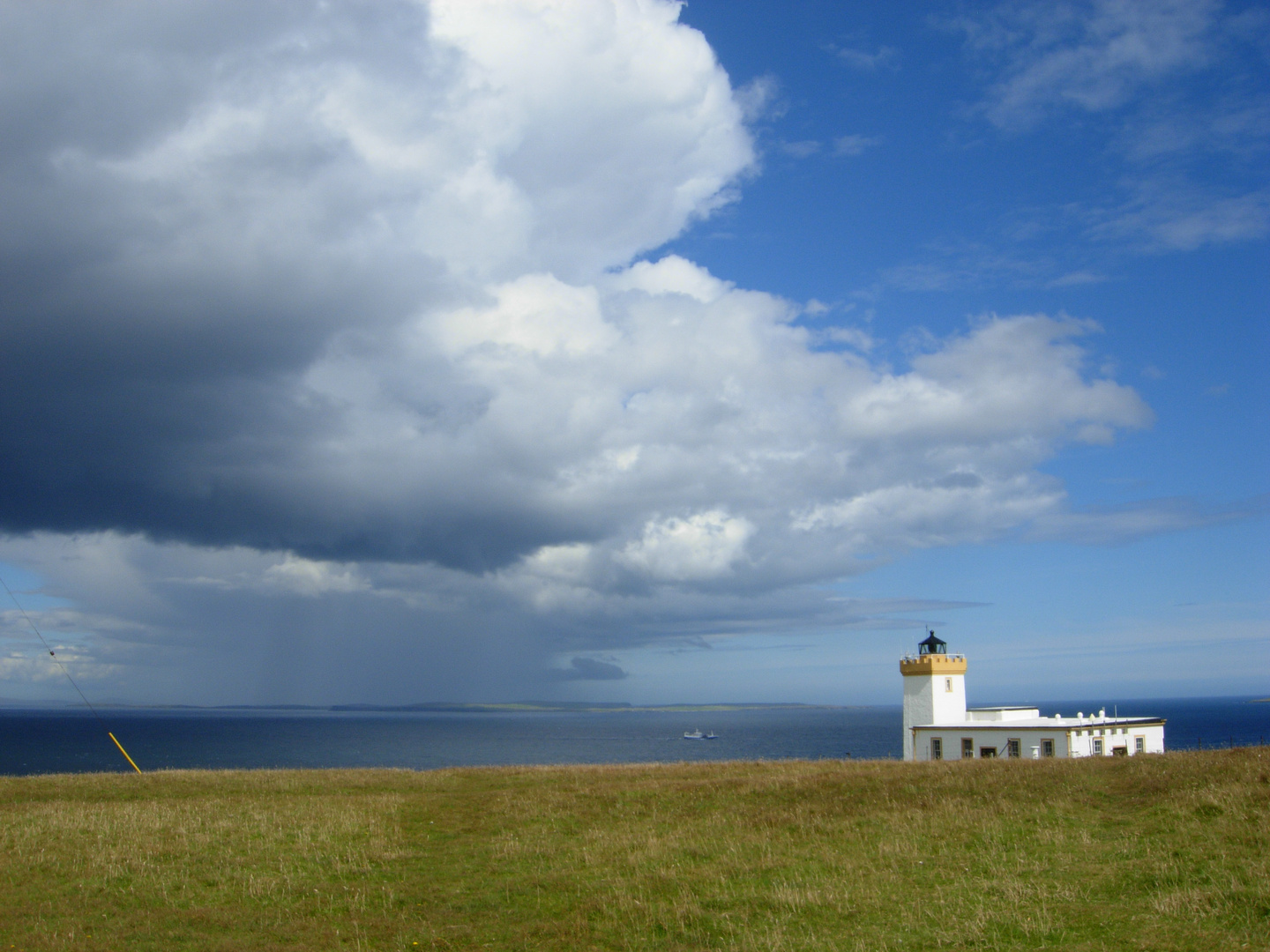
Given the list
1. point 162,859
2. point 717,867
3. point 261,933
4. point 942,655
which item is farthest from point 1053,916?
point 942,655

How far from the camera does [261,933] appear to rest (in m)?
14.6

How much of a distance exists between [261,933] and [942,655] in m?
46.4

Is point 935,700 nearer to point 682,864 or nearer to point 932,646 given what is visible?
point 932,646

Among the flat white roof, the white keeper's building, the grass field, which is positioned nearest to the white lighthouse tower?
the white keeper's building

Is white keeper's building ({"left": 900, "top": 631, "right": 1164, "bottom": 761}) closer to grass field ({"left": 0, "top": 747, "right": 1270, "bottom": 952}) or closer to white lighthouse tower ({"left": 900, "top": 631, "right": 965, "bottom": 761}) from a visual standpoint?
white lighthouse tower ({"left": 900, "top": 631, "right": 965, "bottom": 761})

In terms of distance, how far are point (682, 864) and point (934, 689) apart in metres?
38.2

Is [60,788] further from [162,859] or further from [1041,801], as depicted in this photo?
[1041,801]

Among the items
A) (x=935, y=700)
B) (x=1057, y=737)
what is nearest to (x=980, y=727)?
(x=1057, y=737)

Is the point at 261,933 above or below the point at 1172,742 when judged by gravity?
above

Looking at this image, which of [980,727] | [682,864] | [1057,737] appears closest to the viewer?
[682,864]

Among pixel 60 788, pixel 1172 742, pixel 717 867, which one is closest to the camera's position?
pixel 717 867

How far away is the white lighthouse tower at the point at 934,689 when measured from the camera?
172 feet

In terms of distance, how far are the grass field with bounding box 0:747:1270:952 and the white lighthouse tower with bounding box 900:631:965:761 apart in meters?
24.2

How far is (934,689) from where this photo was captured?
5247 cm
